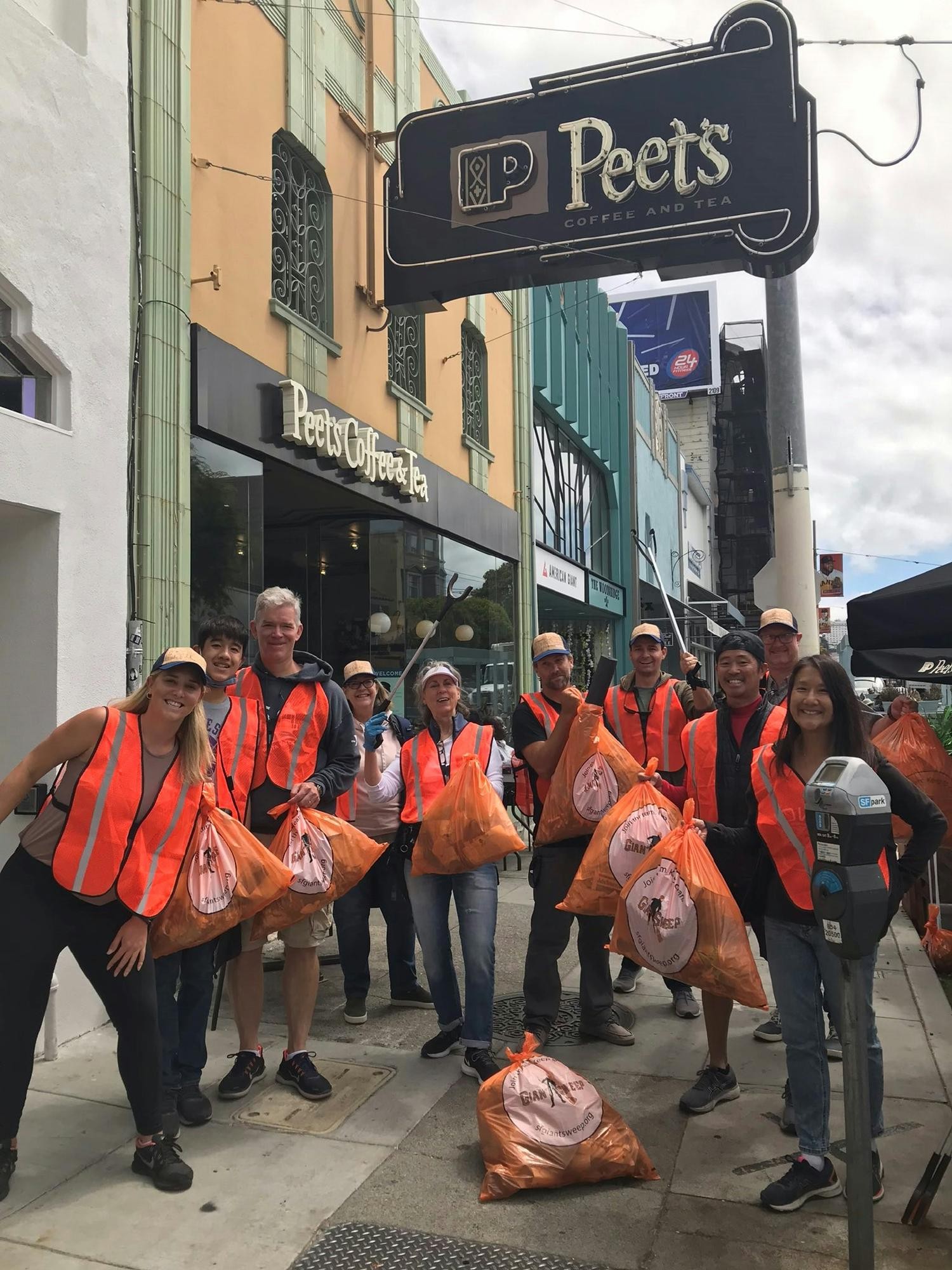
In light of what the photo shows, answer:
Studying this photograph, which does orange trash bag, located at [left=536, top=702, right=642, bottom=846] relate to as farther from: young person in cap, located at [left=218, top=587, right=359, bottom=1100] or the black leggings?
the black leggings

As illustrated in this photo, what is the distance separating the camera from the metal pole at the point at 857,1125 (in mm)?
2725

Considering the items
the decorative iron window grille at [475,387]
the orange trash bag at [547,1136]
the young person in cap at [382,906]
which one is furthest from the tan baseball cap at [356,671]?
the decorative iron window grille at [475,387]

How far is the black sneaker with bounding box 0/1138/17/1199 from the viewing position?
344 cm

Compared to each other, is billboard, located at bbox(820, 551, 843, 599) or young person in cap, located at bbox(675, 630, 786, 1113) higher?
billboard, located at bbox(820, 551, 843, 599)

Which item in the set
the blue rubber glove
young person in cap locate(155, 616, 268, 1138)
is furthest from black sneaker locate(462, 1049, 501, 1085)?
the blue rubber glove

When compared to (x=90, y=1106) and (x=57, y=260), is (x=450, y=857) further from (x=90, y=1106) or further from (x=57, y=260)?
(x=57, y=260)

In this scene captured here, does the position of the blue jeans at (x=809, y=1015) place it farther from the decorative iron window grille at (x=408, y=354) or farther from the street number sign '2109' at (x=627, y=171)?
the decorative iron window grille at (x=408, y=354)

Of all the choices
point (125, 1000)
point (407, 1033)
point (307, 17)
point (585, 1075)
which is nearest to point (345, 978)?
point (407, 1033)

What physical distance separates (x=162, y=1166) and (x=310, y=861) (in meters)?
1.19

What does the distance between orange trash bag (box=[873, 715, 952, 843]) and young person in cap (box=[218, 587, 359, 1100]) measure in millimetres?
3975

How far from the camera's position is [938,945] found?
6.44 m

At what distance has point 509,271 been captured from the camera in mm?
8242

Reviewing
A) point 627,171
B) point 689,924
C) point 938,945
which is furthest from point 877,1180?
point 627,171

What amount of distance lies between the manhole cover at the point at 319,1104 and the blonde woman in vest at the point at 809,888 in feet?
5.52
